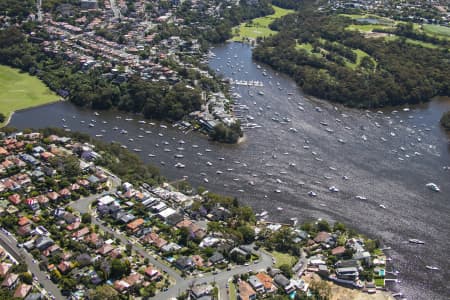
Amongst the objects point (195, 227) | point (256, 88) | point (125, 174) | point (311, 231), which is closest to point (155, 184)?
point (125, 174)

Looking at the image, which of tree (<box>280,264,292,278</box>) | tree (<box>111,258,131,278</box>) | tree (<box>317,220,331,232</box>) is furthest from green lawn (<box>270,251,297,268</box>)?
tree (<box>111,258,131,278</box>)

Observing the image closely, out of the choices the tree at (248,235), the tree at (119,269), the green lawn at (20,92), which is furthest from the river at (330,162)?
the tree at (119,269)

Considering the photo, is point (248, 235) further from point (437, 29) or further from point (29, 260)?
point (437, 29)

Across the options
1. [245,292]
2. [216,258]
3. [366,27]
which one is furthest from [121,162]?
[366,27]

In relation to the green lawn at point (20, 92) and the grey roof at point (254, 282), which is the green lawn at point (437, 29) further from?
the grey roof at point (254, 282)

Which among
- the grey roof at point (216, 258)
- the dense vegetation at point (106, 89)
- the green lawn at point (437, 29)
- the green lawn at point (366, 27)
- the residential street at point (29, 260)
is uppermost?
the green lawn at point (437, 29)

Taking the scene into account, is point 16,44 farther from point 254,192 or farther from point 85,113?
point 254,192

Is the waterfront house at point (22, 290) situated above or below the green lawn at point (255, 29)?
below
